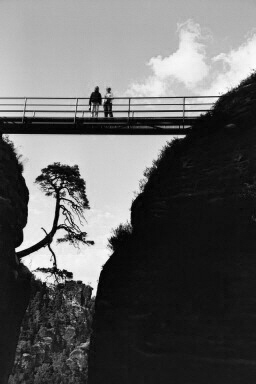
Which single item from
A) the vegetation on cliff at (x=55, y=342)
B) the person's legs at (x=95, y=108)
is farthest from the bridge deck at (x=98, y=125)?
the vegetation on cliff at (x=55, y=342)

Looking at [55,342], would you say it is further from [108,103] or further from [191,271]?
[191,271]

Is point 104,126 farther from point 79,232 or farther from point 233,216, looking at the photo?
point 233,216

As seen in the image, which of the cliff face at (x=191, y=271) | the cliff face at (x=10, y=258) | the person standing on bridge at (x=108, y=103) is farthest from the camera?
the person standing on bridge at (x=108, y=103)

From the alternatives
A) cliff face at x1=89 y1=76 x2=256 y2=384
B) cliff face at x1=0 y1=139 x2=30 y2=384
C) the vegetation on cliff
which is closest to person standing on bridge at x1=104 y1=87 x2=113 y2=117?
cliff face at x1=89 y1=76 x2=256 y2=384

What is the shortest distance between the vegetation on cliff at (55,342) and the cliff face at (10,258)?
136ft

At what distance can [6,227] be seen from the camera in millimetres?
19391

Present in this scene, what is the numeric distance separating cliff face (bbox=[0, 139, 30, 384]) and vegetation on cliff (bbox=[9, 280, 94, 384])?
136 feet

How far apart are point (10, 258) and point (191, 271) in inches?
363

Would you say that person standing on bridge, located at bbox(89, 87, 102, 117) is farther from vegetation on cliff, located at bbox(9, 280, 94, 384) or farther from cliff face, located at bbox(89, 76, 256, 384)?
vegetation on cliff, located at bbox(9, 280, 94, 384)

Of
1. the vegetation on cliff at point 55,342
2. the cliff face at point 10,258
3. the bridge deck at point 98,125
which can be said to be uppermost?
the bridge deck at point 98,125

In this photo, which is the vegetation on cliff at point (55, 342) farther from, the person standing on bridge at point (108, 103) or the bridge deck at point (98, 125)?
the person standing on bridge at point (108, 103)

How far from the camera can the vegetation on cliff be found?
206 feet

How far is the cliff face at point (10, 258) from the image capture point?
18906mm

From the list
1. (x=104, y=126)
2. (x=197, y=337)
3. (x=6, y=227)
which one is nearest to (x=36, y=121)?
(x=104, y=126)
